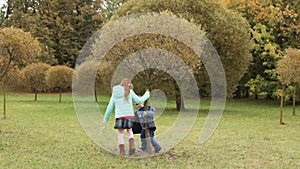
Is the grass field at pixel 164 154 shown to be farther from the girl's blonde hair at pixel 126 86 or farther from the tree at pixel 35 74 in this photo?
the tree at pixel 35 74

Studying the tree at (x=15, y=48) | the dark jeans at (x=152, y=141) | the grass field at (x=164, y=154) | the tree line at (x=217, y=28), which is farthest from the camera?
the tree line at (x=217, y=28)

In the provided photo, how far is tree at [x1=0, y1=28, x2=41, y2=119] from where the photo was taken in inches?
434

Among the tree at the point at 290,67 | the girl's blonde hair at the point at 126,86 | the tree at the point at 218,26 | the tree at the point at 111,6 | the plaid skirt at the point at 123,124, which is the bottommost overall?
the plaid skirt at the point at 123,124

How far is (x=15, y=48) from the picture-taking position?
11.2 meters

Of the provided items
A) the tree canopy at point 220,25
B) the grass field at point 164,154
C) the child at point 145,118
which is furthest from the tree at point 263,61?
the child at point 145,118

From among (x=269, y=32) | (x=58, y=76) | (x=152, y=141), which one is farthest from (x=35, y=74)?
(x=152, y=141)

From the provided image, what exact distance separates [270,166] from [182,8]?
1369cm

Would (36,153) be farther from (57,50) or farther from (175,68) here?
(57,50)

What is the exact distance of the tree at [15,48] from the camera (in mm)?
11031

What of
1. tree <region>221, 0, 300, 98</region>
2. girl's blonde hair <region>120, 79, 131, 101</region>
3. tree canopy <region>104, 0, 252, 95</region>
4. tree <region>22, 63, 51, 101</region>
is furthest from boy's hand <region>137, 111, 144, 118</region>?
tree <region>22, 63, 51, 101</region>

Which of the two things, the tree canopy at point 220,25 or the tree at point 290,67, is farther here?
the tree canopy at point 220,25

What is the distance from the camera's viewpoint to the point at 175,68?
28.6 ft

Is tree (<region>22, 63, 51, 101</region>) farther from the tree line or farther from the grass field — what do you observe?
the grass field

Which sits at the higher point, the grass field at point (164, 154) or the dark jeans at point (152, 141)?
the dark jeans at point (152, 141)
